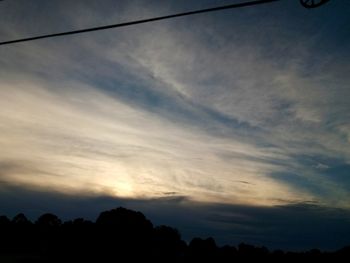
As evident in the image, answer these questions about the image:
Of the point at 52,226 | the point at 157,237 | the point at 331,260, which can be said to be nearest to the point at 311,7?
the point at 331,260

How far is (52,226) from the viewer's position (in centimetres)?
11325

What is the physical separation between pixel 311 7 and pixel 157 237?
290 feet

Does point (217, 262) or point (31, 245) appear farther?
point (31, 245)

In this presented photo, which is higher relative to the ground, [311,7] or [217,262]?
[311,7]

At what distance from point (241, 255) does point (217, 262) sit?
8.34 metres

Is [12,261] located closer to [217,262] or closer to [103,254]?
[103,254]

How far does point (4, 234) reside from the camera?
8850 cm

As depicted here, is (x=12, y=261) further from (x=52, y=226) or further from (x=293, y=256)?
(x=52, y=226)

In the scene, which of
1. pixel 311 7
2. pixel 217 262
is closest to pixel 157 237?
pixel 217 262

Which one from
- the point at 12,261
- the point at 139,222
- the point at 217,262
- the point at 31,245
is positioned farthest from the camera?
the point at 31,245

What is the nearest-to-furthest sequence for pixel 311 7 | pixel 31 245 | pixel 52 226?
pixel 311 7 → pixel 31 245 → pixel 52 226

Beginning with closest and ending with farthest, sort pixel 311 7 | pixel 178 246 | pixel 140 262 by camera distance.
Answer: pixel 311 7, pixel 140 262, pixel 178 246

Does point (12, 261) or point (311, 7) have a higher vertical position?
point (311, 7)

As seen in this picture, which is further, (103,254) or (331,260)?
(331,260)
